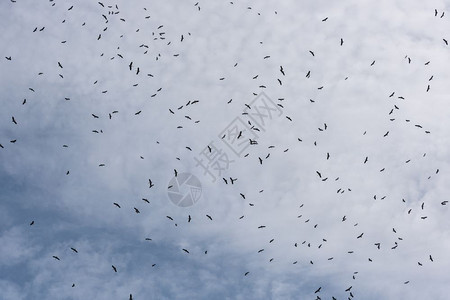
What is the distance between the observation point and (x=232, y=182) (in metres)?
22.8

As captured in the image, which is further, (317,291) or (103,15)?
(317,291)

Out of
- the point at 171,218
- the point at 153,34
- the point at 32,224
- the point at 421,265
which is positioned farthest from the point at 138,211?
the point at 421,265

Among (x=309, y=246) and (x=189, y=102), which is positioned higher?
(x=189, y=102)

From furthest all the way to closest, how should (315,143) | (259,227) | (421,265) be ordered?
(259,227), (421,265), (315,143)

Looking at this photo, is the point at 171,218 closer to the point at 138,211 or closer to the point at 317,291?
the point at 138,211

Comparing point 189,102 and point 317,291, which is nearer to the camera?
point 189,102

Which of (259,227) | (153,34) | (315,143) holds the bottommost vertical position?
(259,227)

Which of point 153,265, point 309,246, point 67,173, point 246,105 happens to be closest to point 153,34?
point 246,105

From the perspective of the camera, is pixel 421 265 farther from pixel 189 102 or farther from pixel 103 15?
pixel 103 15

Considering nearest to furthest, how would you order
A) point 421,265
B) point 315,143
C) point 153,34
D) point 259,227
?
1. point 153,34
2. point 315,143
3. point 421,265
4. point 259,227

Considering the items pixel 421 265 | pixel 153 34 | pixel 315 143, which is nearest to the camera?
pixel 153 34

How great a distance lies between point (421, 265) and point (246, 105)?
16.9 metres

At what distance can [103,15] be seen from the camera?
68.7 feet

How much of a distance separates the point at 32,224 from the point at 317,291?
20813 millimetres
